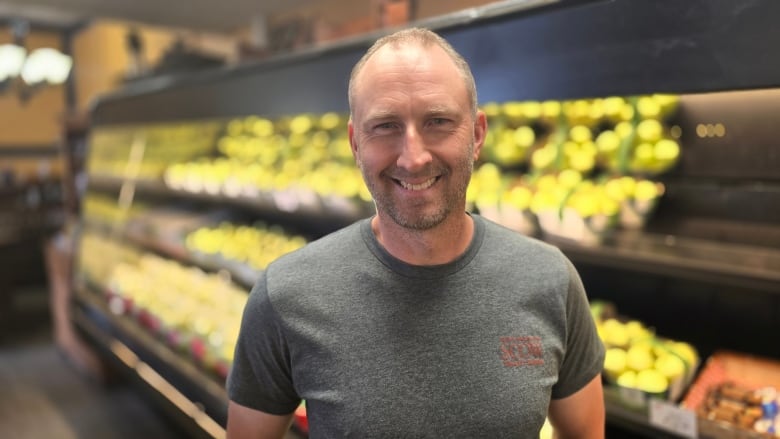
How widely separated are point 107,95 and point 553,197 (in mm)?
4262

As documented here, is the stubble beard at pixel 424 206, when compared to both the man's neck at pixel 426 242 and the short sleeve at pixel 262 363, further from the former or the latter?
the short sleeve at pixel 262 363

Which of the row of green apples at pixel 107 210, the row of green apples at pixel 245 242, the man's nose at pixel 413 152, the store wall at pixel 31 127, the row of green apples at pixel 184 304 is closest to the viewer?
the man's nose at pixel 413 152

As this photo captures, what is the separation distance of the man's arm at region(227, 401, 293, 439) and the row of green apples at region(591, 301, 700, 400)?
116 centimetres

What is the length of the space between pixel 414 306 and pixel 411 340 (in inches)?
2.8

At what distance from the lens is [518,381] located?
1142 millimetres

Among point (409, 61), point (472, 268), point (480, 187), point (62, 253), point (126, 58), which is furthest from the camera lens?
point (126, 58)

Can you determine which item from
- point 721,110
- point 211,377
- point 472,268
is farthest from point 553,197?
point 211,377

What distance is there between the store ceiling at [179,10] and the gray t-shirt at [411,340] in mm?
3649

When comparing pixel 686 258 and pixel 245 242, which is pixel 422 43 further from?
pixel 245 242

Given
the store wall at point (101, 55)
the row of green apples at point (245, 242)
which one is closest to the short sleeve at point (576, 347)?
the row of green apples at point (245, 242)

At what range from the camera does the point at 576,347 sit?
1.27m

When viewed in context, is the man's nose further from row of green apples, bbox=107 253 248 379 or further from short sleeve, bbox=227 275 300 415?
row of green apples, bbox=107 253 248 379

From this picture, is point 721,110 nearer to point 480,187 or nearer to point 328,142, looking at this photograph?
point 480,187

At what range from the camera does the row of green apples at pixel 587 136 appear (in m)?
2.12
